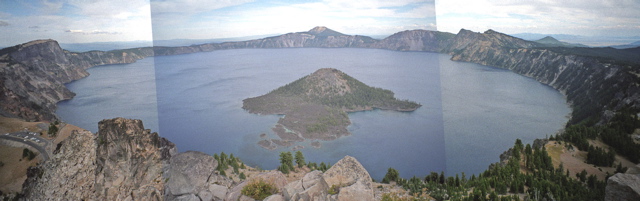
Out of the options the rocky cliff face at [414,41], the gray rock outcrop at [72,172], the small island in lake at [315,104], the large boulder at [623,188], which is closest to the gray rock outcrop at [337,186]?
the gray rock outcrop at [72,172]

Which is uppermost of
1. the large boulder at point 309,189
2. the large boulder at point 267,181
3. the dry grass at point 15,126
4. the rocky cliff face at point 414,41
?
the rocky cliff face at point 414,41

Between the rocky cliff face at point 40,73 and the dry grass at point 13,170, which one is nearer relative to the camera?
the dry grass at point 13,170

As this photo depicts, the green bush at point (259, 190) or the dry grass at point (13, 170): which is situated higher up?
the dry grass at point (13, 170)

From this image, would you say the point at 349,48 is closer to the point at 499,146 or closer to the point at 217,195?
the point at 499,146

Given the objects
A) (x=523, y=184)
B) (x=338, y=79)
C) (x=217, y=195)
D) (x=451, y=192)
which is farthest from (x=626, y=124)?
(x=217, y=195)

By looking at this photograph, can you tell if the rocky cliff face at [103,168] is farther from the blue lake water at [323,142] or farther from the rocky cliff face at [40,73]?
the rocky cliff face at [40,73]

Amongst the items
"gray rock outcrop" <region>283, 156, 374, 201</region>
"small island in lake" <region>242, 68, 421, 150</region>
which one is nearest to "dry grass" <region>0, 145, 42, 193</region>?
"gray rock outcrop" <region>283, 156, 374, 201</region>

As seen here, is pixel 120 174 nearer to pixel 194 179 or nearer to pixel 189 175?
pixel 189 175

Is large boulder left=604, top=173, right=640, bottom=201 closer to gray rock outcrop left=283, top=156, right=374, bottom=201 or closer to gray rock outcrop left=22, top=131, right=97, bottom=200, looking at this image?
gray rock outcrop left=283, top=156, right=374, bottom=201
